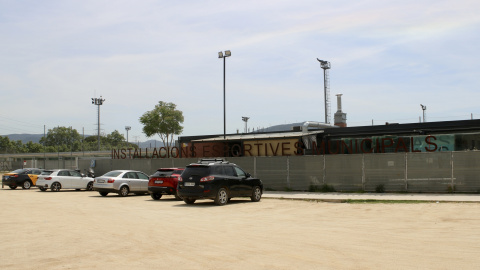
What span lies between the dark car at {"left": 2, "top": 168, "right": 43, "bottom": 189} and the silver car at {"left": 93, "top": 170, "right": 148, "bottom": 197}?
10665 mm

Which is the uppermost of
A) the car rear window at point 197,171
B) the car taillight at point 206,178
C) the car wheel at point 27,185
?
the car rear window at point 197,171

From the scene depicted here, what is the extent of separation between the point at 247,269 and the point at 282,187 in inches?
805

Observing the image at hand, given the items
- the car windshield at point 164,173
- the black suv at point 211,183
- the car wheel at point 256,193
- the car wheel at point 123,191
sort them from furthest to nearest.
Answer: the car wheel at point 123,191 < the car windshield at point 164,173 < the car wheel at point 256,193 < the black suv at point 211,183

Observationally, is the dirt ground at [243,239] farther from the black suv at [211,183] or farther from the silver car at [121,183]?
the silver car at [121,183]

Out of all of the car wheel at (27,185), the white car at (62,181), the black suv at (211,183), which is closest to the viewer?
the black suv at (211,183)

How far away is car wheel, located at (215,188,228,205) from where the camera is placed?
744 inches

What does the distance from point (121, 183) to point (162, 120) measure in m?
46.3

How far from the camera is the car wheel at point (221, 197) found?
744 inches

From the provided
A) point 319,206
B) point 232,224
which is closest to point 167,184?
point 319,206

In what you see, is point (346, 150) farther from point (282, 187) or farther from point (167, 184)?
point (167, 184)

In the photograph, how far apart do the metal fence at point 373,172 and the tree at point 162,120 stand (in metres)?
41.8

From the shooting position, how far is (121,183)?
82.0ft

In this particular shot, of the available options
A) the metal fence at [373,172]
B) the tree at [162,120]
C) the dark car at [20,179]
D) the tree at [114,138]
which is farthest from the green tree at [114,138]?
the metal fence at [373,172]

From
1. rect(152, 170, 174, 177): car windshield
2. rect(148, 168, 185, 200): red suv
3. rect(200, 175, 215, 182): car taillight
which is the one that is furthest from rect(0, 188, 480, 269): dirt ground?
rect(152, 170, 174, 177): car windshield
